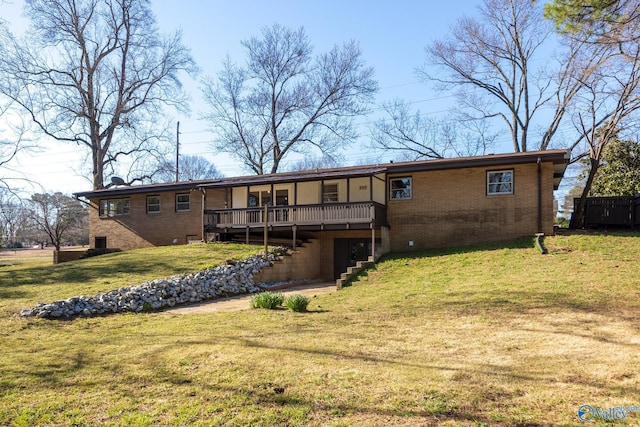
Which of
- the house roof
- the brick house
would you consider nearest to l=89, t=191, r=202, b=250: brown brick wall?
the brick house

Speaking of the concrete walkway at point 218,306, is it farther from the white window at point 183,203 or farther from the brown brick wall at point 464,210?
the white window at point 183,203

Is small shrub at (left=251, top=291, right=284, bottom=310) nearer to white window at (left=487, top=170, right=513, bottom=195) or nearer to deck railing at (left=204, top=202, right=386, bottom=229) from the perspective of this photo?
deck railing at (left=204, top=202, right=386, bottom=229)

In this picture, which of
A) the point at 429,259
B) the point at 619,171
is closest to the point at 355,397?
the point at 429,259

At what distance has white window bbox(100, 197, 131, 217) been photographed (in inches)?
1044

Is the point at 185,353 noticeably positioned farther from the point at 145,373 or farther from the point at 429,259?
the point at 429,259

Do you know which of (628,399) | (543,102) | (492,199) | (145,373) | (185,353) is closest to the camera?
(628,399)

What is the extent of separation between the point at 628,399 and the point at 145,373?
5606 mm

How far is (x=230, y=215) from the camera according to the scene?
842 inches

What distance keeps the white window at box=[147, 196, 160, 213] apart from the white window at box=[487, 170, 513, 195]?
711 inches

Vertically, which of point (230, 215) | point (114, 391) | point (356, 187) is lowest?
point (114, 391)

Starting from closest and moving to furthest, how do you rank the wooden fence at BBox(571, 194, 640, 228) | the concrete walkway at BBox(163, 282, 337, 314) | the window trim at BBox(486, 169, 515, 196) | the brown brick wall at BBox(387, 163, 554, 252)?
1. the concrete walkway at BBox(163, 282, 337, 314)
2. the brown brick wall at BBox(387, 163, 554, 252)
3. the window trim at BBox(486, 169, 515, 196)
4. the wooden fence at BBox(571, 194, 640, 228)

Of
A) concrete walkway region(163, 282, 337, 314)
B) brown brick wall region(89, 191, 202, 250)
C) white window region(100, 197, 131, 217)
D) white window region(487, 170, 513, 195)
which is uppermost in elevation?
white window region(487, 170, 513, 195)

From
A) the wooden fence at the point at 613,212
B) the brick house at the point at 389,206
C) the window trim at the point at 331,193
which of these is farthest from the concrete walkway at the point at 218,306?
the wooden fence at the point at 613,212

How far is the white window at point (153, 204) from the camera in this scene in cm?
2545
